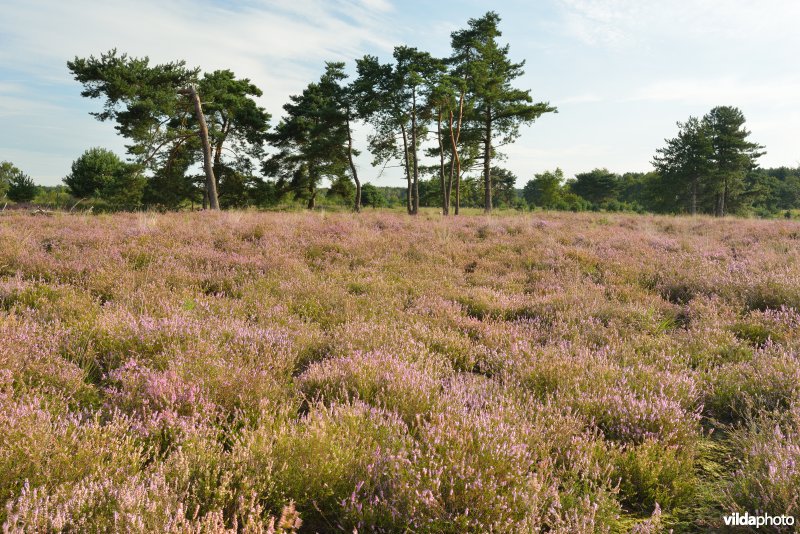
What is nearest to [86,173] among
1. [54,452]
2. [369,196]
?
[369,196]

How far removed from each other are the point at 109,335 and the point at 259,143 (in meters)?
38.2

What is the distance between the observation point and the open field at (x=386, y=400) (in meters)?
1.92

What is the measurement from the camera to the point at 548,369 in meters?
3.44

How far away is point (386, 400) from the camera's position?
9.59 ft

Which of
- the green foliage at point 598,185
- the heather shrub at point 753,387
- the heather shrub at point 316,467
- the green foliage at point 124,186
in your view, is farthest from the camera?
the green foliage at point 598,185

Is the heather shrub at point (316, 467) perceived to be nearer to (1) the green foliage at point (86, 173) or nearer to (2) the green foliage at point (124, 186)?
(2) the green foliage at point (124, 186)

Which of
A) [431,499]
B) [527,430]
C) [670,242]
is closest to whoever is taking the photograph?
[431,499]

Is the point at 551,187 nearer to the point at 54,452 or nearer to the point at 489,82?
the point at 489,82

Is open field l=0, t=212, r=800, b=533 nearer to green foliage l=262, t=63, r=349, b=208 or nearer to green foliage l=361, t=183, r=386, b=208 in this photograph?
green foliage l=262, t=63, r=349, b=208

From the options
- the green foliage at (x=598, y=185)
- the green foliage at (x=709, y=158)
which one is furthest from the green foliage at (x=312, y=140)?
the green foliage at (x=598, y=185)

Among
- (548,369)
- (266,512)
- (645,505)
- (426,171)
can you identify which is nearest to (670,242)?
(548,369)

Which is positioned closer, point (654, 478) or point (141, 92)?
point (654, 478)

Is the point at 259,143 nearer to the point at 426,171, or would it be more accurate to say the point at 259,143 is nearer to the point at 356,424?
the point at 426,171

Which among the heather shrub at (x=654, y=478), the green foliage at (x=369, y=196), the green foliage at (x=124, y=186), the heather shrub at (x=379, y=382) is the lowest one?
the heather shrub at (x=654, y=478)
